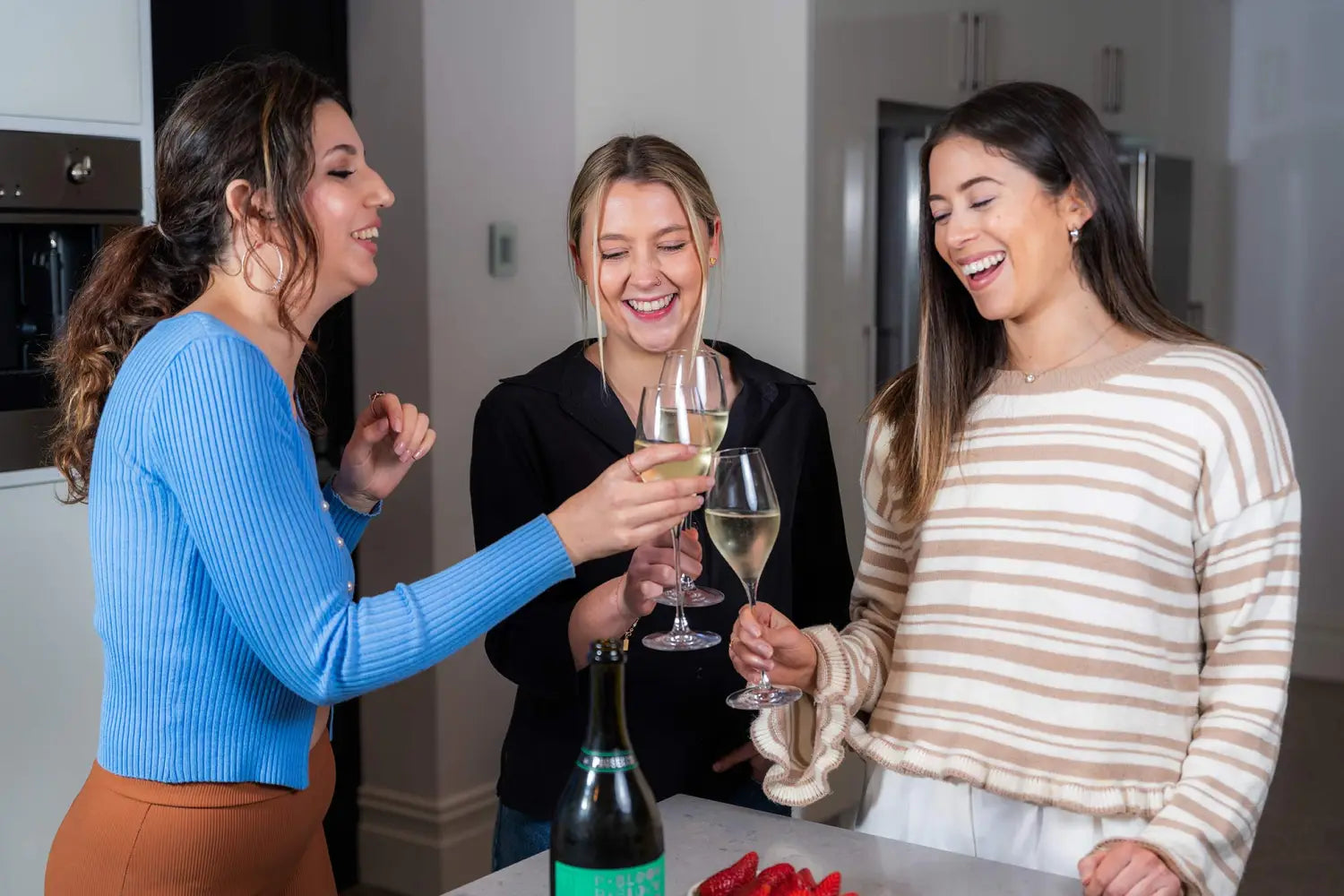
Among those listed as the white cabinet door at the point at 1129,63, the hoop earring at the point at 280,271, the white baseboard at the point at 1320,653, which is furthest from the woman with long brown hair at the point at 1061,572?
the white baseboard at the point at 1320,653

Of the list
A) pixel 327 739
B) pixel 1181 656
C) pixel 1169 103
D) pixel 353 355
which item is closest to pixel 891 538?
pixel 1181 656

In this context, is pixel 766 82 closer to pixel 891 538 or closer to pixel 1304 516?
pixel 891 538

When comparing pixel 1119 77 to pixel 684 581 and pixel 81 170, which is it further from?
pixel 684 581

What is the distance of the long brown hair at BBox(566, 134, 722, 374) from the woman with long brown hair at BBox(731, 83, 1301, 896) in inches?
12.4

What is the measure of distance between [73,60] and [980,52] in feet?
8.11

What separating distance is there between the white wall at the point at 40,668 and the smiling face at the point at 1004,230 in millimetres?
1584

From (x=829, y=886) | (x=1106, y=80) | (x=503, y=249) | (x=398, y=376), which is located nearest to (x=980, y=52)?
(x=1106, y=80)

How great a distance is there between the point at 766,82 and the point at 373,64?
0.90m

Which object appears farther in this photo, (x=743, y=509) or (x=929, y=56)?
(x=929, y=56)

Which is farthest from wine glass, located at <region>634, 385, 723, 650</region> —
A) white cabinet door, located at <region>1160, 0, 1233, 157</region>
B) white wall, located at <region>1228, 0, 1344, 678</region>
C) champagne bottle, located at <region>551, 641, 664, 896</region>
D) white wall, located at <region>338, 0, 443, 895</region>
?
white wall, located at <region>1228, 0, 1344, 678</region>

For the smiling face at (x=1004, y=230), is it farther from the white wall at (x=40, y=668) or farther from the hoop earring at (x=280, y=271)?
the white wall at (x=40, y=668)

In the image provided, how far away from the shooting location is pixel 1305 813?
405 centimetres

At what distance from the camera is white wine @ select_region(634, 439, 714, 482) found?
1327mm

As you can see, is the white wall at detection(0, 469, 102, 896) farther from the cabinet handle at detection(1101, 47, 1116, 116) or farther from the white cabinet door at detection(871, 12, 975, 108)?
the cabinet handle at detection(1101, 47, 1116, 116)
